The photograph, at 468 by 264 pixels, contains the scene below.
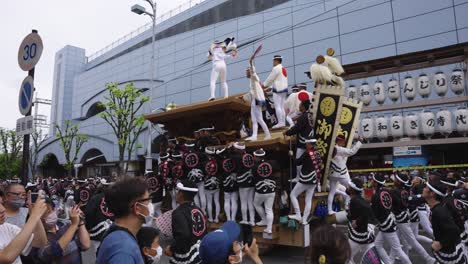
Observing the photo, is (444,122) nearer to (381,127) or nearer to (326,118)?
(381,127)

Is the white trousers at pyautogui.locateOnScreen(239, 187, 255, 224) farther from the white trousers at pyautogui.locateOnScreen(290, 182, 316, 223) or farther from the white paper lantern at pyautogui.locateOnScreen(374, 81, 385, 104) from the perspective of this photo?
the white paper lantern at pyautogui.locateOnScreen(374, 81, 385, 104)

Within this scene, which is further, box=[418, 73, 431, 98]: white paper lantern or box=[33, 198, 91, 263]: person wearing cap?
box=[418, 73, 431, 98]: white paper lantern

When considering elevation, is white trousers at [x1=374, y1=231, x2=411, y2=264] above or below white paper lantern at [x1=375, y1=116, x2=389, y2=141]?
below

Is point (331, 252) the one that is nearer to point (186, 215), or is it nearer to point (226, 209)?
point (186, 215)

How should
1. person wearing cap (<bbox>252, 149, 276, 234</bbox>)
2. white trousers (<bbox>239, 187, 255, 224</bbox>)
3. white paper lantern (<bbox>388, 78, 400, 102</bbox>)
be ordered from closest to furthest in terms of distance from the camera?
person wearing cap (<bbox>252, 149, 276, 234</bbox>)
white trousers (<bbox>239, 187, 255, 224</bbox>)
white paper lantern (<bbox>388, 78, 400, 102</bbox>)

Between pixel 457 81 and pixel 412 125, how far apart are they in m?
2.78

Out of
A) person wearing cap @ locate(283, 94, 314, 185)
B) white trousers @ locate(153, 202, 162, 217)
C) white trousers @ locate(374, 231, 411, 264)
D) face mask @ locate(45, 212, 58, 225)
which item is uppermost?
person wearing cap @ locate(283, 94, 314, 185)

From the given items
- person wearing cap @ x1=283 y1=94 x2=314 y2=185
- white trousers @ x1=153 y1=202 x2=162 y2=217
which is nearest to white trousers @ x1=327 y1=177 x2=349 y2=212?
person wearing cap @ x1=283 y1=94 x2=314 y2=185

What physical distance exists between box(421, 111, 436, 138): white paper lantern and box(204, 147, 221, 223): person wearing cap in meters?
11.8

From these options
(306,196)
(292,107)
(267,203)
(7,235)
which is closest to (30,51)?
(7,235)

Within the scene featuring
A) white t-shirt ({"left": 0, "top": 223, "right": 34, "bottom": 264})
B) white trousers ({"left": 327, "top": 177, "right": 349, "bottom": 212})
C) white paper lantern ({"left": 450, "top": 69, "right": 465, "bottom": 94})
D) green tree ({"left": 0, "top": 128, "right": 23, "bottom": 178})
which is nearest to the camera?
white t-shirt ({"left": 0, "top": 223, "right": 34, "bottom": 264})

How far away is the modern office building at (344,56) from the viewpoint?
51.3 feet

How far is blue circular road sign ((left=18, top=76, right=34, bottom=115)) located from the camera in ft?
15.4

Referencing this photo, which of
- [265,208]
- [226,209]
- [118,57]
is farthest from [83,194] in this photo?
[118,57]
